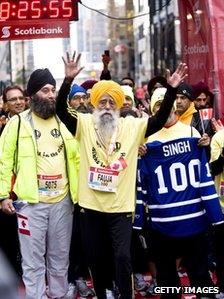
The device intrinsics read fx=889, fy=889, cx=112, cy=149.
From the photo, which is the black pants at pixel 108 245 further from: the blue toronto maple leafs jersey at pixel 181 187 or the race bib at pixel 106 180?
the blue toronto maple leafs jersey at pixel 181 187

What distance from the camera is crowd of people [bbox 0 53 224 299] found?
7.38 meters

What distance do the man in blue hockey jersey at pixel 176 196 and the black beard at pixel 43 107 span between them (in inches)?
35.3

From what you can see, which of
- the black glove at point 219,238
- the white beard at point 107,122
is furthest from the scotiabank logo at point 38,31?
the white beard at point 107,122

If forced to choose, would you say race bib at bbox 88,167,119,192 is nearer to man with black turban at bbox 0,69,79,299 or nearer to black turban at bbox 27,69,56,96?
man with black turban at bbox 0,69,79,299

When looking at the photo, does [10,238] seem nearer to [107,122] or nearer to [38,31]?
[107,122]

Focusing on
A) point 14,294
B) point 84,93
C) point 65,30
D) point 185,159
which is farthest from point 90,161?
point 65,30

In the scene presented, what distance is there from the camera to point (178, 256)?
25.1 ft

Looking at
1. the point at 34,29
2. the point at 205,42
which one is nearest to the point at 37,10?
the point at 34,29

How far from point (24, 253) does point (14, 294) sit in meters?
3.72

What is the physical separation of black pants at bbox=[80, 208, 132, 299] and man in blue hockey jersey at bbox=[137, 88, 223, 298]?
29 cm

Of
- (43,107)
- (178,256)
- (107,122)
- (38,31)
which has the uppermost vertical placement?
(38,31)

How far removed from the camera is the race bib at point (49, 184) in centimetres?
768

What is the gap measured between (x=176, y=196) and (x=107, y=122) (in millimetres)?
847

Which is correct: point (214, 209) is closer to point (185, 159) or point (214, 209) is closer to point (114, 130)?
point (185, 159)
